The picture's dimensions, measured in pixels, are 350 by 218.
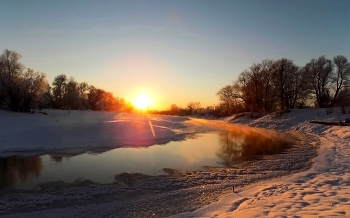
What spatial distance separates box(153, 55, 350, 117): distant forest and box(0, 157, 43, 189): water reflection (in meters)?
49.4

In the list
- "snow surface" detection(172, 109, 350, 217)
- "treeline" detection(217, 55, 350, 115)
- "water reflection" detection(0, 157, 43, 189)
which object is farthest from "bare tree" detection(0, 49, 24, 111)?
"treeline" detection(217, 55, 350, 115)

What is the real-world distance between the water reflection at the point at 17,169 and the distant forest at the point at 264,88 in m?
27.3

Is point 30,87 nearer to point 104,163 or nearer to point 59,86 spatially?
point 104,163

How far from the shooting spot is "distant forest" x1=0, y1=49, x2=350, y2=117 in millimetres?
38906

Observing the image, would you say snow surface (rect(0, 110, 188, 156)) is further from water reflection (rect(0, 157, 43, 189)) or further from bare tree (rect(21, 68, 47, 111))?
bare tree (rect(21, 68, 47, 111))

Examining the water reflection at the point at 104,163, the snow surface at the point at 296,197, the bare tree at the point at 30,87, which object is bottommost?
the water reflection at the point at 104,163

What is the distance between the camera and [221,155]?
17.4 metres

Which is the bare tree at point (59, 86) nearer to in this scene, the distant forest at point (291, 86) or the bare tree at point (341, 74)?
the distant forest at point (291, 86)

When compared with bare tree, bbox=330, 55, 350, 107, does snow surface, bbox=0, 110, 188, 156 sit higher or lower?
lower

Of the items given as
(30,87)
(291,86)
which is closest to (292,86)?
(291,86)

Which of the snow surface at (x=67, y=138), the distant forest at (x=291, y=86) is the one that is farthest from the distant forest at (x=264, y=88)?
the snow surface at (x=67, y=138)

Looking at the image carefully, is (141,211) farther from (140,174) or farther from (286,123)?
(286,123)

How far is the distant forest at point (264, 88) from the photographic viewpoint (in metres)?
38.9

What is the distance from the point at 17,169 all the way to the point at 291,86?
206 feet
